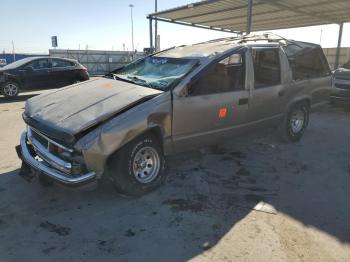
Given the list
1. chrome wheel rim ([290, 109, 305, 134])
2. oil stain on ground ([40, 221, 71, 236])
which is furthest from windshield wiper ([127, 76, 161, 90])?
chrome wheel rim ([290, 109, 305, 134])

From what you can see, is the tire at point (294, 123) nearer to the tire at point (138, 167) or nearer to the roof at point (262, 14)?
Answer: the tire at point (138, 167)

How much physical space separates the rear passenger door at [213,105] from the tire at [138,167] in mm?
368

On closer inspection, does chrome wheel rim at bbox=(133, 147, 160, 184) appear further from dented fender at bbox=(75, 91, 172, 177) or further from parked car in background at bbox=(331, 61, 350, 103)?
parked car in background at bbox=(331, 61, 350, 103)

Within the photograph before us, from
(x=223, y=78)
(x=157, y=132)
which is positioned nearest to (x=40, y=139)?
(x=157, y=132)

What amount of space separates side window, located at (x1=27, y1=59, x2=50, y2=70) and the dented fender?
10.2m

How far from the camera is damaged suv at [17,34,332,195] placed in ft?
11.6

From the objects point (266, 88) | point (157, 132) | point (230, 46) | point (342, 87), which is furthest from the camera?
point (342, 87)

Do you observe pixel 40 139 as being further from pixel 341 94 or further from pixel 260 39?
pixel 341 94

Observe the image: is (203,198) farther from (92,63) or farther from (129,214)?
(92,63)

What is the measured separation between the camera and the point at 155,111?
13.0 ft

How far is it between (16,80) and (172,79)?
9885 millimetres

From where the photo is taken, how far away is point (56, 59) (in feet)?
43.4

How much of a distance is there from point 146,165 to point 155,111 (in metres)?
0.69

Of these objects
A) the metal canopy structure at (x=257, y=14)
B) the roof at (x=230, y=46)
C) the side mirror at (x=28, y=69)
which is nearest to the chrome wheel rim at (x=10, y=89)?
the side mirror at (x=28, y=69)
